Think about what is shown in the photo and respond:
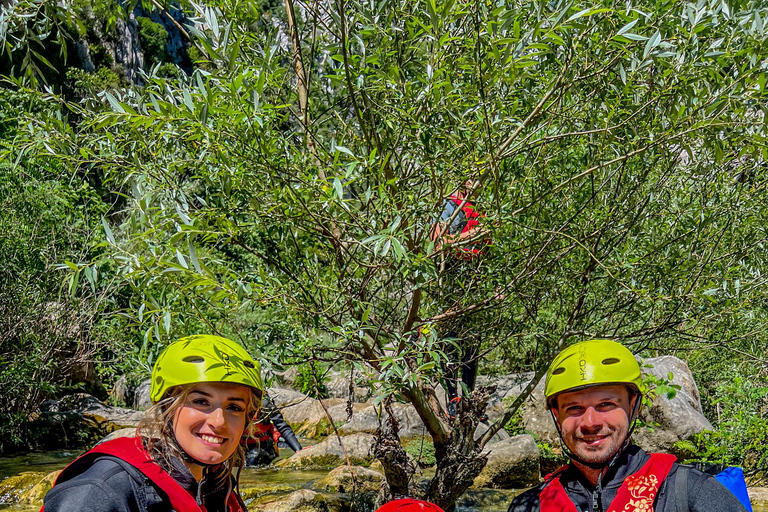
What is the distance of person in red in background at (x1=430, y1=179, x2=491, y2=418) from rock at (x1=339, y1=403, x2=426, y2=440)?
18.5 feet

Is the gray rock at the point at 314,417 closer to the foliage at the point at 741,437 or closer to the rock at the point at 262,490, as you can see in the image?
the rock at the point at 262,490

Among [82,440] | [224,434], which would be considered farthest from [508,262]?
[82,440]

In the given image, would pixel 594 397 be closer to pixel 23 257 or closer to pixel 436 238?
pixel 436 238

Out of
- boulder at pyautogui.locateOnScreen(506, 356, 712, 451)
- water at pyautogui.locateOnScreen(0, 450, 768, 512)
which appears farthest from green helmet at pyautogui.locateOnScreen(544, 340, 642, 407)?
boulder at pyautogui.locateOnScreen(506, 356, 712, 451)

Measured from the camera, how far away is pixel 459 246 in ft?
12.7

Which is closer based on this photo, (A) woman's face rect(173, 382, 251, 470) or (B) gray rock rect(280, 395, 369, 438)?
(A) woman's face rect(173, 382, 251, 470)

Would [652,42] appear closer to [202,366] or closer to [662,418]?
[202,366]

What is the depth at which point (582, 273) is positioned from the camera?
14.6 feet

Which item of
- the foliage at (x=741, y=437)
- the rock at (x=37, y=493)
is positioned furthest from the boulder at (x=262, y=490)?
the foliage at (x=741, y=437)

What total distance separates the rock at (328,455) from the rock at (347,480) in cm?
141

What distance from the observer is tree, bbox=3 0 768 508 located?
295cm

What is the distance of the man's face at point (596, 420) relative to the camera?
2.69m

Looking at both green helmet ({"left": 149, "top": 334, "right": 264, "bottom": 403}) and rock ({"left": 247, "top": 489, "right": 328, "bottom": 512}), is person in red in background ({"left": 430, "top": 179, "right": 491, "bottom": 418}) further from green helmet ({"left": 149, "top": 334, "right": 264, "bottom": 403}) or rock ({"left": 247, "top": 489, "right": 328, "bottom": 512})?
rock ({"left": 247, "top": 489, "right": 328, "bottom": 512})

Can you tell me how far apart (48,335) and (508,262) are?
913cm
